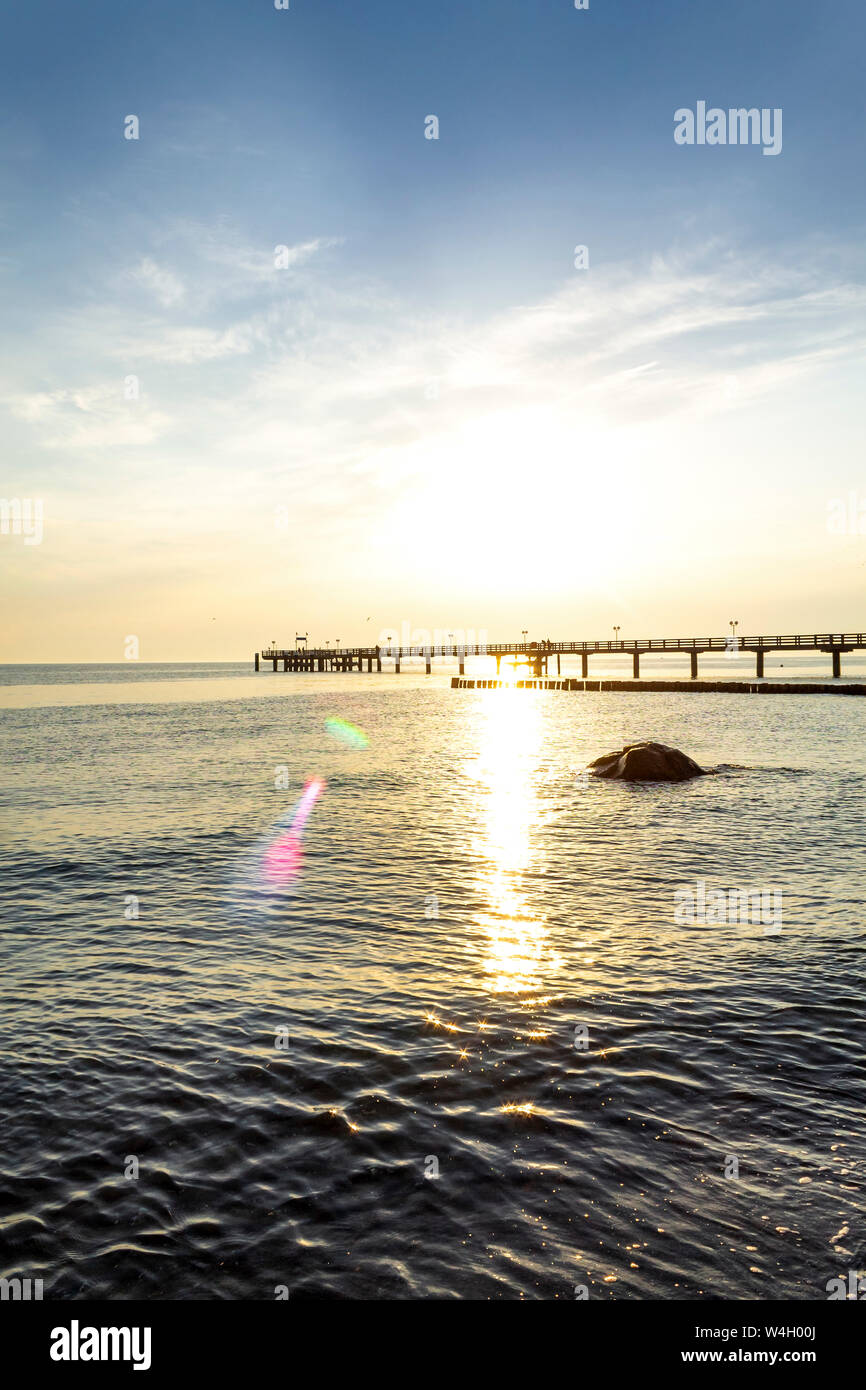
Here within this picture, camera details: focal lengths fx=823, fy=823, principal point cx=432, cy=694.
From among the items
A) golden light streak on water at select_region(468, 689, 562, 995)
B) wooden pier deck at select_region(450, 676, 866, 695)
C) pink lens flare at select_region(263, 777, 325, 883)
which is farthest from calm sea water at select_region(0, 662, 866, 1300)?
wooden pier deck at select_region(450, 676, 866, 695)

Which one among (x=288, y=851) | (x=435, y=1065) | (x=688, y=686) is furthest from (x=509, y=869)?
(x=688, y=686)

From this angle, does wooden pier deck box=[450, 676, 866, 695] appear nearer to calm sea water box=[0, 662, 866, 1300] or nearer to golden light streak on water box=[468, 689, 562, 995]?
golden light streak on water box=[468, 689, 562, 995]

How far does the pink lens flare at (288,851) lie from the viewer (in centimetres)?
1509

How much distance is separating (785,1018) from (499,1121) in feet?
11.4

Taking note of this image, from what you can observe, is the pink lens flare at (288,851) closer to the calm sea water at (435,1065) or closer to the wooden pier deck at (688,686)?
the calm sea water at (435,1065)

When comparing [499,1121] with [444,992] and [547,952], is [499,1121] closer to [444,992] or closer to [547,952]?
[444,992]

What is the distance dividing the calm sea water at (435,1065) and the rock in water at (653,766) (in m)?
6.88

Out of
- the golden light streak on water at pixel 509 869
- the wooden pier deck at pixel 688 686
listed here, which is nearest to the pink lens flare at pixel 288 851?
the golden light streak on water at pixel 509 869

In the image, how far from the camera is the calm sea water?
4.96m

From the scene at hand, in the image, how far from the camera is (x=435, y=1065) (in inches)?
289

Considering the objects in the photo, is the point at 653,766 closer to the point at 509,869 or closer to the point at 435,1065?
the point at 509,869

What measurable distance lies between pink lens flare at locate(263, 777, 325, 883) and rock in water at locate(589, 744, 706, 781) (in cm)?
993

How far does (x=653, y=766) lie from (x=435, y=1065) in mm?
19403

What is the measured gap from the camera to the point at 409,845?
16984 mm
